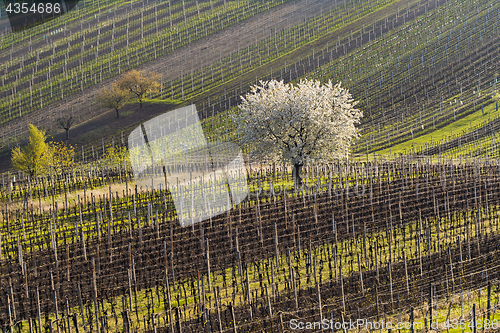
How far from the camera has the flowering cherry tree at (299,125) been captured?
119 feet

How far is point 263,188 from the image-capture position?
37.0 meters

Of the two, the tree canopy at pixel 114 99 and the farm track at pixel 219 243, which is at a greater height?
the tree canopy at pixel 114 99

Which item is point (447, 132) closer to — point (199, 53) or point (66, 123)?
point (66, 123)

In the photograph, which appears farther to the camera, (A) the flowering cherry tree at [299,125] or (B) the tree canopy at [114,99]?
(B) the tree canopy at [114,99]

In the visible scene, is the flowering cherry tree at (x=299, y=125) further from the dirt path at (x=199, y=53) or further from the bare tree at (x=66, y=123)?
the dirt path at (x=199, y=53)

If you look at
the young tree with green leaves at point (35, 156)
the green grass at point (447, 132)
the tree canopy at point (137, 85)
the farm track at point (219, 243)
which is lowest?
the farm track at point (219, 243)

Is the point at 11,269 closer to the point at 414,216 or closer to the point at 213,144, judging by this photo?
the point at 414,216

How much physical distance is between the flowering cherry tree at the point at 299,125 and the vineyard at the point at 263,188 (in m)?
2.44

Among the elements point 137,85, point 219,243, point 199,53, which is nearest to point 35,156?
point 137,85

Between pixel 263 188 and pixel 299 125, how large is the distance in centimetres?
502

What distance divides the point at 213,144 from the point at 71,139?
23.5 meters

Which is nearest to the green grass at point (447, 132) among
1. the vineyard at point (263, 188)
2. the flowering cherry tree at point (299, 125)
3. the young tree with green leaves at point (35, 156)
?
the vineyard at point (263, 188)

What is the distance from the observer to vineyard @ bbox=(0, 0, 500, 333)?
58.0 ft

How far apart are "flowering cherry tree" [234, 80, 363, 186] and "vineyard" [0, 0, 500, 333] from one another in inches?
96.0
